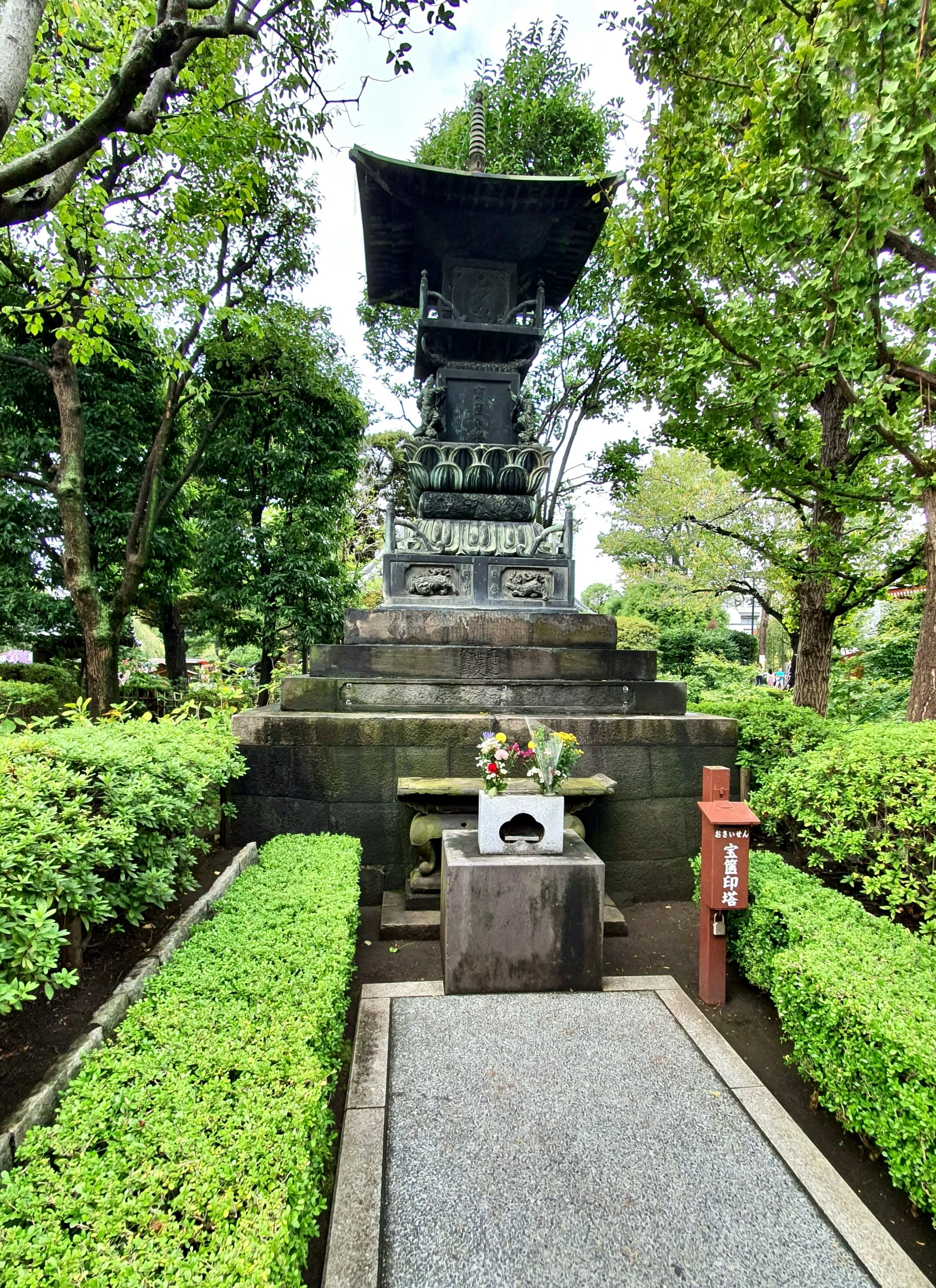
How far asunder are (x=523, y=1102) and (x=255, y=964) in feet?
4.31

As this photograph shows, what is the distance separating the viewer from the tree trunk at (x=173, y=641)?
12633 mm

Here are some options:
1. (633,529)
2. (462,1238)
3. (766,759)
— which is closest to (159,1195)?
(462,1238)

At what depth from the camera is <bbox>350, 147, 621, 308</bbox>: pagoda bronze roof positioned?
5973 millimetres

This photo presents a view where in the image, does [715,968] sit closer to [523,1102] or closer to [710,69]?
[523,1102]

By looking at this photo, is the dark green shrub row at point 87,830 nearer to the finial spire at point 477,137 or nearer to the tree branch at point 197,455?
the finial spire at point 477,137

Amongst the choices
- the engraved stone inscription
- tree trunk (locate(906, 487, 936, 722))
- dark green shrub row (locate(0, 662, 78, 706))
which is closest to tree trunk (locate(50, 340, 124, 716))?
dark green shrub row (locate(0, 662, 78, 706))

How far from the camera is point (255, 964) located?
8.61 feet

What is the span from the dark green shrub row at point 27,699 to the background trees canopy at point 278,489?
9.11ft

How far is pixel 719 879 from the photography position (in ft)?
10.8

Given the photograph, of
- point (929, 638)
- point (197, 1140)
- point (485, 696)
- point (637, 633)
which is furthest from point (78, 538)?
point (637, 633)

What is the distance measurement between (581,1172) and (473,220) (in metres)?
7.80

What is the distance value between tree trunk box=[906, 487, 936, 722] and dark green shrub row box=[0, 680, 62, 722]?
10.5 metres

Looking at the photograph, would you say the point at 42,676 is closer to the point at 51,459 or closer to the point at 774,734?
the point at 51,459

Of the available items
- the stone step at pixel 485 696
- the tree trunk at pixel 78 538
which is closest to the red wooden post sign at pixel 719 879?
the stone step at pixel 485 696
